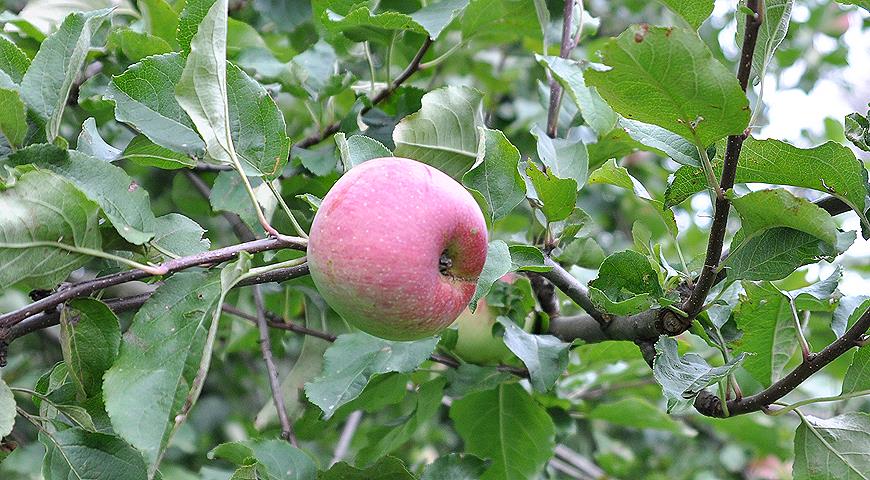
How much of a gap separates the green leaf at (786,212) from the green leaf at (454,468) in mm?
568

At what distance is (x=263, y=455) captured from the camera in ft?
3.68

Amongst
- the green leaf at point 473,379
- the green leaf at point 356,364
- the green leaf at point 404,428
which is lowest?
the green leaf at point 404,428

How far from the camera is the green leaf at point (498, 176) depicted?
1043mm

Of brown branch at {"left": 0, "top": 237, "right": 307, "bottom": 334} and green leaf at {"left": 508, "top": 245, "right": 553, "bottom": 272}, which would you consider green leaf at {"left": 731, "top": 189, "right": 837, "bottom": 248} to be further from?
brown branch at {"left": 0, "top": 237, "right": 307, "bottom": 334}

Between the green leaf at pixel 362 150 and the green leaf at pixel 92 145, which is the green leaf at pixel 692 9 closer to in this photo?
the green leaf at pixel 362 150

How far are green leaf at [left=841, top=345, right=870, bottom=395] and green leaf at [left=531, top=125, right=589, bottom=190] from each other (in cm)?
45

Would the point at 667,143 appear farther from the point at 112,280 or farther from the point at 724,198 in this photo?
the point at 112,280

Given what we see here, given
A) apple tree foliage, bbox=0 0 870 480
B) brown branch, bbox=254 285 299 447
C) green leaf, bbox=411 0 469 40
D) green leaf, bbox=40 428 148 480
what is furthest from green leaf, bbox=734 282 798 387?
green leaf, bbox=40 428 148 480

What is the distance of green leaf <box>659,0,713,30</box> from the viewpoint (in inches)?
34.3

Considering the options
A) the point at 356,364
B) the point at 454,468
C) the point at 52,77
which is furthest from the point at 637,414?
the point at 52,77

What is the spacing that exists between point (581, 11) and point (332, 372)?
0.86 metres

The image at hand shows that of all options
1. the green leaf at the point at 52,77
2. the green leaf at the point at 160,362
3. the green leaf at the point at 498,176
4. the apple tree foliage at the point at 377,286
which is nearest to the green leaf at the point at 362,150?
the apple tree foliage at the point at 377,286

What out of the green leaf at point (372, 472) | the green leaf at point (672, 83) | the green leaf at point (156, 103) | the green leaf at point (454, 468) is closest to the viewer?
the green leaf at point (672, 83)

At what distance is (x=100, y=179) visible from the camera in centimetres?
95
